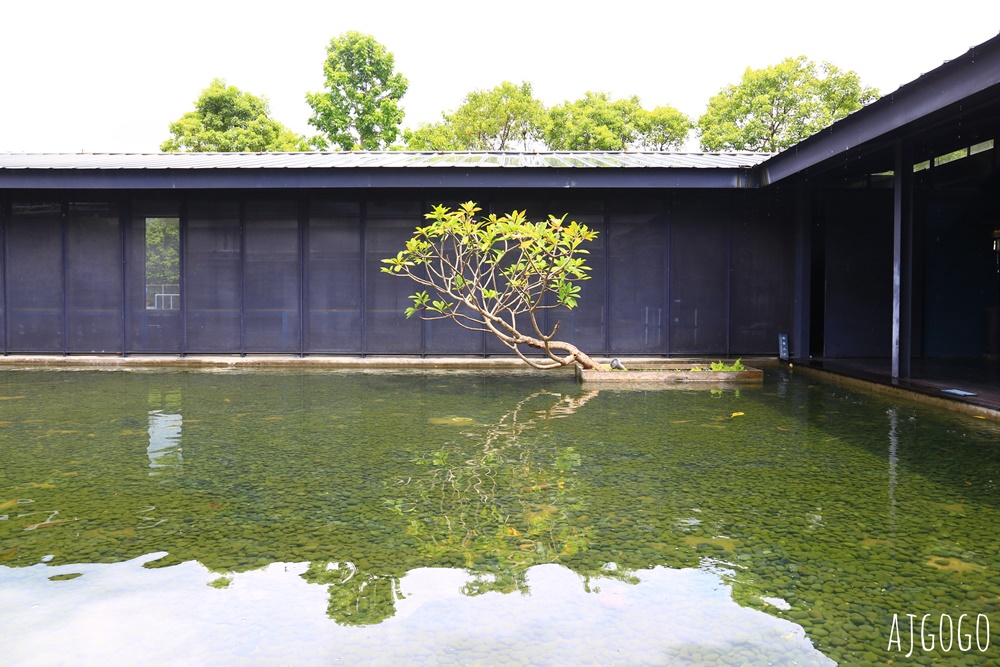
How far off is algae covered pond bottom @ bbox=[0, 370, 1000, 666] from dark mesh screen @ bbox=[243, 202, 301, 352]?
5144 mm

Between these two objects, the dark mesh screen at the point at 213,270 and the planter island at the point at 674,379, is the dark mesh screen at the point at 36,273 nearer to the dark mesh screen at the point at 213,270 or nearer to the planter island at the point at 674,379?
the dark mesh screen at the point at 213,270

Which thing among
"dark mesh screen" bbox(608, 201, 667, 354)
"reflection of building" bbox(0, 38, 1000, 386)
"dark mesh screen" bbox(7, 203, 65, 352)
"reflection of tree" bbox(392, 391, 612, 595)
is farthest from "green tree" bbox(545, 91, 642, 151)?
"reflection of tree" bbox(392, 391, 612, 595)

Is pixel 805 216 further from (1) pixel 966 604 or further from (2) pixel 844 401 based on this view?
(1) pixel 966 604

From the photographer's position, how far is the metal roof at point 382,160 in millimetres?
11273

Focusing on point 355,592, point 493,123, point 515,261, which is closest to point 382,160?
point 515,261

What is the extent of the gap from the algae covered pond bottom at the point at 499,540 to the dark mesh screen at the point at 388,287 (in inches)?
195

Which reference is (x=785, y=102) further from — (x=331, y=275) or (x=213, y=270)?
(x=213, y=270)

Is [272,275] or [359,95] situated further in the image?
→ [359,95]

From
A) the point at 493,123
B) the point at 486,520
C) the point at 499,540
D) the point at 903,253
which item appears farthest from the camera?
the point at 493,123

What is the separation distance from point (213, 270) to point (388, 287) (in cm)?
295

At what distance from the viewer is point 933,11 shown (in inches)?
1336

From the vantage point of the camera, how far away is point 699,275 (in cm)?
1195

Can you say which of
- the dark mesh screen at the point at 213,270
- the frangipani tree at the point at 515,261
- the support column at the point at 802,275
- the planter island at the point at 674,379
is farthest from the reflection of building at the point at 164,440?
the support column at the point at 802,275

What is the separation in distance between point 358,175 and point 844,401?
756 centimetres
